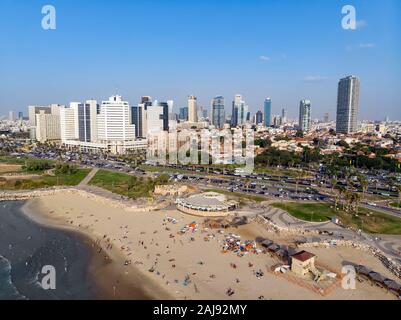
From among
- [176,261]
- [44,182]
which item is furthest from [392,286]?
[44,182]

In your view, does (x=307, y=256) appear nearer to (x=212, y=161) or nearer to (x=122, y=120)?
(x=212, y=161)

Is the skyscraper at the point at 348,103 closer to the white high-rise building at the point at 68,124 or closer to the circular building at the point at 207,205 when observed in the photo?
the white high-rise building at the point at 68,124

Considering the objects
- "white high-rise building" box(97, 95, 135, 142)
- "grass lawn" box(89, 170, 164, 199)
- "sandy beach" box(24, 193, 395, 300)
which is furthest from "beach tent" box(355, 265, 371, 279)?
"white high-rise building" box(97, 95, 135, 142)

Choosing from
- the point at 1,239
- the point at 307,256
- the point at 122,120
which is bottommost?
the point at 1,239

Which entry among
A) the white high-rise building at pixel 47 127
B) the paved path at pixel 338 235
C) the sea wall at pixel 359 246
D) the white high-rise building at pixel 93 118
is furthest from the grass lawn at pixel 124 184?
the white high-rise building at pixel 47 127

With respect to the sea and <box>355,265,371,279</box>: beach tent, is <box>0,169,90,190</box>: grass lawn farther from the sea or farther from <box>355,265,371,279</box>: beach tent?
<box>355,265,371,279</box>: beach tent

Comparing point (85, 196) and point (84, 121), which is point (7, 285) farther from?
point (84, 121)
